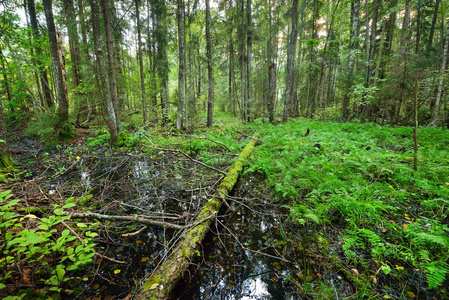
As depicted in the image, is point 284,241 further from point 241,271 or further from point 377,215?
point 377,215

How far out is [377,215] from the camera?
316cm

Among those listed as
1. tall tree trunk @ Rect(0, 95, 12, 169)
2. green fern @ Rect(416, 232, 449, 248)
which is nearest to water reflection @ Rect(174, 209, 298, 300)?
green fern @ Rect(416, 232, 449, 248)

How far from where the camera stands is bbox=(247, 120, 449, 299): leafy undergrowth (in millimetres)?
2363

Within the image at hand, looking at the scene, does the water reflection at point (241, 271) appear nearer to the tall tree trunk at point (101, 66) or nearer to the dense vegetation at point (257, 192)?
the dense vegetation at point (257, 192)

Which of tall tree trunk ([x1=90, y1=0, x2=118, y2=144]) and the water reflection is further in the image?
tall tree trunk ([x1=90, y1=0, x2=118, y2=144])

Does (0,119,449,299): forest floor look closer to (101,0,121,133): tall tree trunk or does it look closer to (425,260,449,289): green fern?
(425,260,449,289): green fern

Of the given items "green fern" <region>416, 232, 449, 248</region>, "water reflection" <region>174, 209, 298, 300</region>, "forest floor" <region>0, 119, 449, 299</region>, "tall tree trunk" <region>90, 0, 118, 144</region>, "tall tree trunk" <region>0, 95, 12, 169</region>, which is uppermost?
"tall tree trunk" <region>90, 0, 118, 144</region>

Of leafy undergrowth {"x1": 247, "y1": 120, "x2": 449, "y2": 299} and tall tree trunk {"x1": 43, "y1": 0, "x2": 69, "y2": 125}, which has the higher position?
tall tree trunk {"x1": 43, "y1": 0, "x2": 69, "y2": 125}

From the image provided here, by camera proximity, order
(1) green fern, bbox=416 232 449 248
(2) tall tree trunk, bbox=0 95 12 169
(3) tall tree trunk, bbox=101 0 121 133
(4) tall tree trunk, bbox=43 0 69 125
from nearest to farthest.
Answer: (1) green fern, bbox=416 232 449 248
(2) tall tree trunk, bbox=0 95 12 169
(3) tall tree trunk, bbox=101 0 121 133
(4) tall tree trunk, bbox=43 0 69 125

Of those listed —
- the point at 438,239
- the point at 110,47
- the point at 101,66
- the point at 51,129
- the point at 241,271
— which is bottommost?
the point at 241,271

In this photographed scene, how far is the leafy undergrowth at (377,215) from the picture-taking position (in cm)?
236

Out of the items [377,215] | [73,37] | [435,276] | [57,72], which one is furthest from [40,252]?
[73,37]

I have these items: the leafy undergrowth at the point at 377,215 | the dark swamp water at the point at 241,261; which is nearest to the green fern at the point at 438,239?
the leafy undergrowth at the point at 377,215

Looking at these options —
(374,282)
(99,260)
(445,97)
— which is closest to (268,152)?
(374,282)
